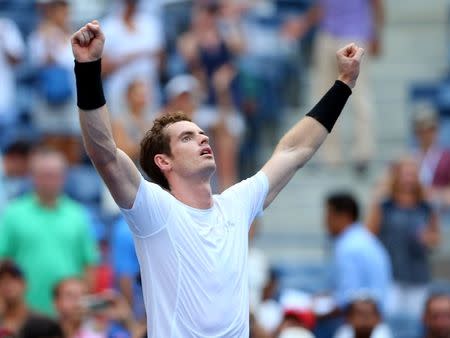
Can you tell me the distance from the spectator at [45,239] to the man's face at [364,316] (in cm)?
196

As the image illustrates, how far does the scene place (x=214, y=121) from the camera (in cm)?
1256

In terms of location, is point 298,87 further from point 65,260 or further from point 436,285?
point 65,260

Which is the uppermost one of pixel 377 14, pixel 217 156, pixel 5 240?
pixel 377 14

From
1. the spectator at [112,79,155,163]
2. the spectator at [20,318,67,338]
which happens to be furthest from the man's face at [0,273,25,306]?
the spectator at [112,79,155,163]

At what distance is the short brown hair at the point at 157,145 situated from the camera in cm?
579

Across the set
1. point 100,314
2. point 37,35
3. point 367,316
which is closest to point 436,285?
point 367,316

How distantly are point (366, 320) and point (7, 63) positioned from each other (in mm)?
5211

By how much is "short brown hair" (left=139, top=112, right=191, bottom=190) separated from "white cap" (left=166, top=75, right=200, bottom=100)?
601cm

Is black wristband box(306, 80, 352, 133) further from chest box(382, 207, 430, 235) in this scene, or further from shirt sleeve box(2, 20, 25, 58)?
shirt sleeve box(2, 20, 25, 58)

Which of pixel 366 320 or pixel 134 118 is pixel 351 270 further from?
pixel 134 118

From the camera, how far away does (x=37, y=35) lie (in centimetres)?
1334

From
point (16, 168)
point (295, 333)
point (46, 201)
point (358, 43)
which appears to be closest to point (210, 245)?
point (295, 333)

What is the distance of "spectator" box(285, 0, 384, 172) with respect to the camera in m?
13.3

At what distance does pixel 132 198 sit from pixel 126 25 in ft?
24.3
